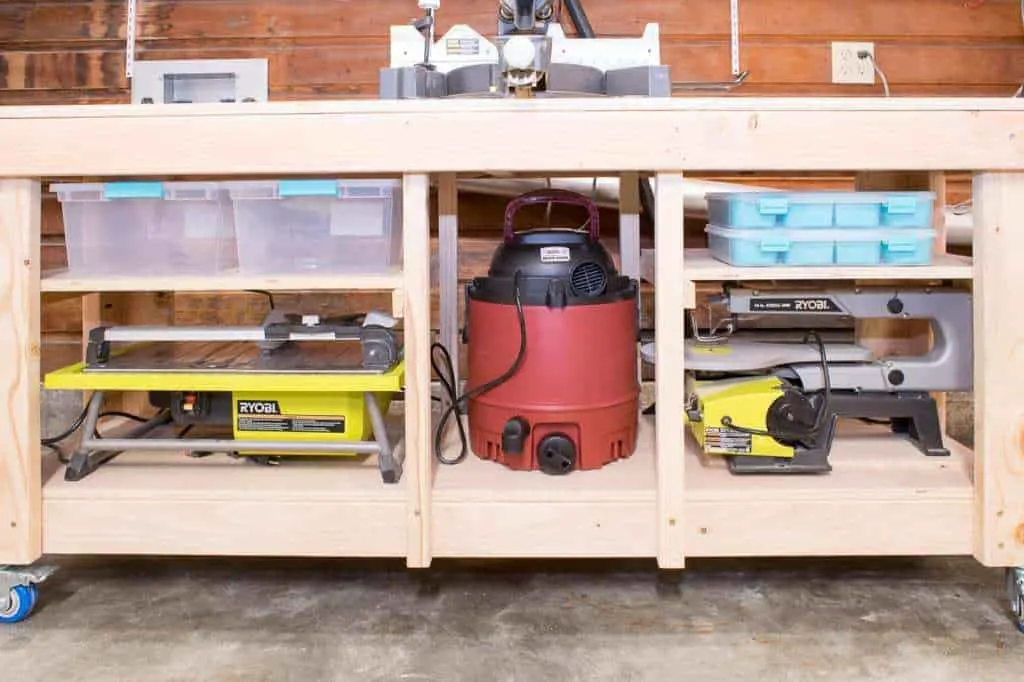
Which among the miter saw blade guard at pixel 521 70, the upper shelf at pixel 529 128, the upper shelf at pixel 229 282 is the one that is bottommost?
the upper shelf at pixel 229 282

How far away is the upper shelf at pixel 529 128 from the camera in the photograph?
99cm

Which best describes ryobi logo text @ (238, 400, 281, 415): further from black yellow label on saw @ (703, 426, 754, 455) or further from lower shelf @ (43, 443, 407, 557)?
black yellow label on saw @ (703, 426, 754, 455)

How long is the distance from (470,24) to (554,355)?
1227 millimetres

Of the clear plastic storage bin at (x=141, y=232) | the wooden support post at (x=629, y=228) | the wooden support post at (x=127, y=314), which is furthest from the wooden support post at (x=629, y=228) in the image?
the wooden support post at (x=127, y=314)

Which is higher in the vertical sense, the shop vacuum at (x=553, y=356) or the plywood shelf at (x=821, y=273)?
the plywood shelf at (x=821, y=273)

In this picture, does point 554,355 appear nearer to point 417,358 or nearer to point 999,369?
point 417,358

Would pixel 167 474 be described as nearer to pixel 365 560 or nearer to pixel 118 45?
pixel 365 560

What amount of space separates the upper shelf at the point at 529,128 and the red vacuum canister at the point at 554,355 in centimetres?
18

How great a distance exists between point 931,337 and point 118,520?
133cm

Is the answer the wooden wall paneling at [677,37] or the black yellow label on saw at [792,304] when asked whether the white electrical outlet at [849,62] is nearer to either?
the wooden wall paneling at [677,37]

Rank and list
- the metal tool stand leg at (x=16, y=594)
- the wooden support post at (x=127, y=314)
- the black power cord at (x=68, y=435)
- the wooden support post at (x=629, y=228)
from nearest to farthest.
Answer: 1. the metal tool stand leg at (x=16, y=594)
2. the black power cord at (x=68, y=435)
3. the wooden support post at (x=127, y=314)
4. the wooden support post at (x=629, y=228)

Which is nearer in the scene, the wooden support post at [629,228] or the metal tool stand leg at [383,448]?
the metal tool stand leg at [383,448]

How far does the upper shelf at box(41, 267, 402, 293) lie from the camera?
3.34 feet

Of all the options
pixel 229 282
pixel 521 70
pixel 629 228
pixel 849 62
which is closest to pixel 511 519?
pixel 229 282
